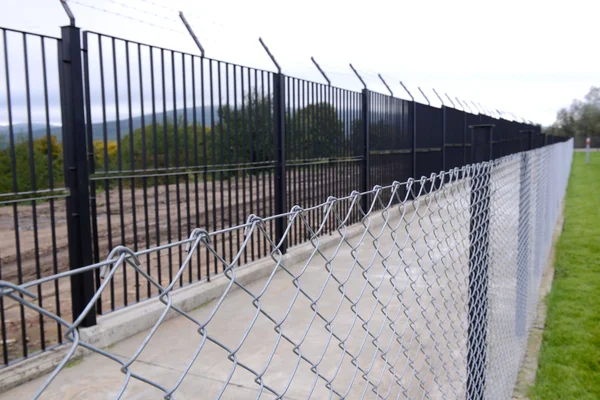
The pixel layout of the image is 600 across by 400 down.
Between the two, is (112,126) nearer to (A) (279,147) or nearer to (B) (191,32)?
(B) (191,32)

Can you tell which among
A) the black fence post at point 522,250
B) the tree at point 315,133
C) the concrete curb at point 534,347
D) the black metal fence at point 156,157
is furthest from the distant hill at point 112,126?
the concrete curb at point 534,347

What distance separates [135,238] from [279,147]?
301 cm

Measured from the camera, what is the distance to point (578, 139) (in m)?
72.7

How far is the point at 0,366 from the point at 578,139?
263 feet

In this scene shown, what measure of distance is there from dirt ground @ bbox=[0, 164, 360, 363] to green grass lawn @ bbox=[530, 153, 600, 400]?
9.46ft

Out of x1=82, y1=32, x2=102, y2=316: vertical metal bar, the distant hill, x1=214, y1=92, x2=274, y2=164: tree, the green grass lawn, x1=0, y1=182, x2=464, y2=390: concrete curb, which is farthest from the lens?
x1=214, y1=92, x2=274, y2=164: tree

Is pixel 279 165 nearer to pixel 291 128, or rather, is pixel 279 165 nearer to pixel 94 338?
pixel 291 128

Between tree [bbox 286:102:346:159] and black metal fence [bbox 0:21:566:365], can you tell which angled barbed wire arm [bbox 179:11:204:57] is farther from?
tree [bbox 286:102:346:159]

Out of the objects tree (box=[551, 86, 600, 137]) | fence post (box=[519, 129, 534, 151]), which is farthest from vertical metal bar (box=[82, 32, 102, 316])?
tree (box=[551, 86, 600, 137])

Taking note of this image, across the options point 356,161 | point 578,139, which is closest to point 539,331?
point 356,161

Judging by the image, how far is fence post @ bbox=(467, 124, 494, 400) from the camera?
9.94 feet

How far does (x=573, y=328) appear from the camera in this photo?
5.35 m

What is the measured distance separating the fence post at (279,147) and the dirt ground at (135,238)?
0.13 meters

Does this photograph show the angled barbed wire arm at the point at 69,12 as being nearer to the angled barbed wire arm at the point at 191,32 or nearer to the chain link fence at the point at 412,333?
the angled barbed wire arm at the point at 191,32
